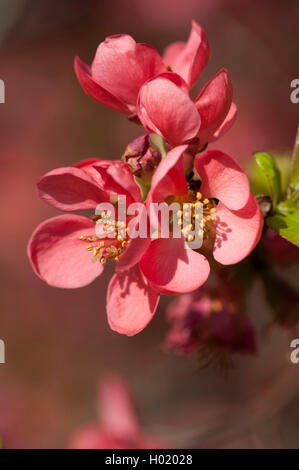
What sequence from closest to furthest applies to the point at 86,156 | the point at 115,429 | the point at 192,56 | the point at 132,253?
1. the point at 132,253
2. the point at 192,56
3. the point at 115,429
4. the point at 86,156

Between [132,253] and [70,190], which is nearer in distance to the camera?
[132,253]

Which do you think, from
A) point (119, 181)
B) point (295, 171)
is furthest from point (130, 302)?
point (295, 171)

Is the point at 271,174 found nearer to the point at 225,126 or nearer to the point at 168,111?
the point at 225,126

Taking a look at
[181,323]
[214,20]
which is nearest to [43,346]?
[181,323]

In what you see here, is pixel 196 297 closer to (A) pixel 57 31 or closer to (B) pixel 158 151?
(B) pixel 158 151

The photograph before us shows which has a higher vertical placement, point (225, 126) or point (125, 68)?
point (125, 68)

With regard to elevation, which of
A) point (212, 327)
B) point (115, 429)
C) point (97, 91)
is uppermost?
point (97, 91)
